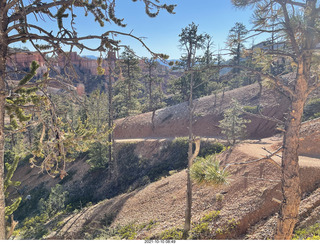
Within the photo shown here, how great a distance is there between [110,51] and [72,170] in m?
28.2

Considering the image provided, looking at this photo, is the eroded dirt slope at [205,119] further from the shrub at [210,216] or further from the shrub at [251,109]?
the shrub at [210,216]

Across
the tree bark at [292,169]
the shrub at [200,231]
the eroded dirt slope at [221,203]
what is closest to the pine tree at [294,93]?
the tree bark at [292,169]

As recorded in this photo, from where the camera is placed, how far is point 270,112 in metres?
25.6

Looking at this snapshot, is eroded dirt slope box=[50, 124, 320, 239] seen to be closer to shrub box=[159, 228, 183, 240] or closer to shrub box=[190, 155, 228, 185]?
shrub box=[159, 228, 183, 240]

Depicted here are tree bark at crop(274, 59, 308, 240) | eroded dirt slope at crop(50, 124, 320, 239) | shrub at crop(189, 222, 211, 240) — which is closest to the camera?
tree bark at crop(274, 59, 308, 240)

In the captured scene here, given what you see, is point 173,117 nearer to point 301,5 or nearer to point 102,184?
point 102,184

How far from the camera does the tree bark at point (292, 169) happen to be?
4289 millimetres

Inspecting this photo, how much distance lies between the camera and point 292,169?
4.34 metres

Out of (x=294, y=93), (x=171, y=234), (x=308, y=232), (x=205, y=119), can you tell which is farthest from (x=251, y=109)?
(x=294, y=93)

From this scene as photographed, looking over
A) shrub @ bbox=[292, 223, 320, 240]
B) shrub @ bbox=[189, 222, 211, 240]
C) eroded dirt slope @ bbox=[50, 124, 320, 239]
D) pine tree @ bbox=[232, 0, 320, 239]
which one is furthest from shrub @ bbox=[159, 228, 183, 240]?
pine tree @ bbox=[232, 0, 320, 239]

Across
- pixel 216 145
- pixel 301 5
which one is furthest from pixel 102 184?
pixel 301 5

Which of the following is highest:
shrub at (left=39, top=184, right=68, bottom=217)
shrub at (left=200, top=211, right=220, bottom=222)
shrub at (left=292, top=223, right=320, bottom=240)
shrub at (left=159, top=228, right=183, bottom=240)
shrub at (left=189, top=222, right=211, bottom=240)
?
shrub at (left=292, top=223, right=320, bottom=240)

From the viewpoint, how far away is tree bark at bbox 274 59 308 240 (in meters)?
4.29

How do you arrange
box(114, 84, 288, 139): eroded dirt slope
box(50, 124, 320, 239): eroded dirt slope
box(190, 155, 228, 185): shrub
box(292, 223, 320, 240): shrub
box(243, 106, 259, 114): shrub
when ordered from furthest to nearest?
box(243, 106, 259, 114): shrub, box(114, 84, 288, 139): eroded dirt slope, box(50, 124, 320, 239): eroded dirt slope, box(292, 223, 320, 240): shrub, box(190, 155, 228, 185): shrub
